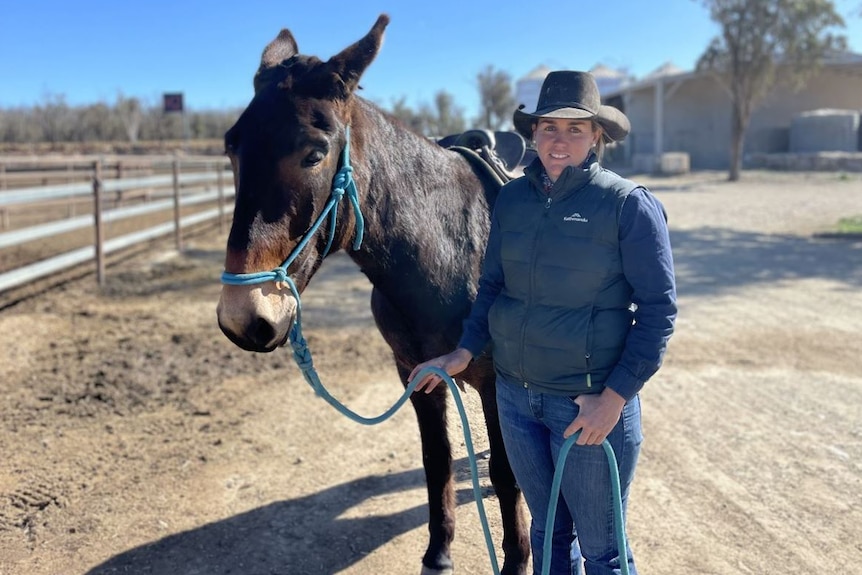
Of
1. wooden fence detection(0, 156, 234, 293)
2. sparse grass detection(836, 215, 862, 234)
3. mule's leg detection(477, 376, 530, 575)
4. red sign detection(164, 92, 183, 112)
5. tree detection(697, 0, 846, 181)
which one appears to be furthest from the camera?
tree detection(697, 0, 846, 181)

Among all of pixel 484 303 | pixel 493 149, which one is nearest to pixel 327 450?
pixel 493 149

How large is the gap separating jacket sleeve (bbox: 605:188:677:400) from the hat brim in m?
0.27

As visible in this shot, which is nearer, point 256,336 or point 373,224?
point 256,336

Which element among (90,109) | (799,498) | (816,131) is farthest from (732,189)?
(90,109)

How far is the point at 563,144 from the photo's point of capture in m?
1.74

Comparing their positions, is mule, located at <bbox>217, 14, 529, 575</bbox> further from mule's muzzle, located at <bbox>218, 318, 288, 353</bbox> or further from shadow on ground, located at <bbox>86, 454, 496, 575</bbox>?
shadow on ground, located at <bbox>86, 454, 496, 575</bbox>

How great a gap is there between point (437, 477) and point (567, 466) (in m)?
0.98

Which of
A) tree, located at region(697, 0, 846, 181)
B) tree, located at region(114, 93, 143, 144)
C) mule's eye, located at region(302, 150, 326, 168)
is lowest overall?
mule's eye, located at region(302, 150, 326, 168)

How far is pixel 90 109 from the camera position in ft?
182

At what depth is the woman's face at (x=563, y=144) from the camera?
1.74 m

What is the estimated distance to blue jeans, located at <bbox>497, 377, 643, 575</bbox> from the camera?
1721 mm

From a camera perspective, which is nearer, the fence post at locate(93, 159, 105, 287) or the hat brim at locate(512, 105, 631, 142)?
the hat brim at locate(512, 105, 631, 142)

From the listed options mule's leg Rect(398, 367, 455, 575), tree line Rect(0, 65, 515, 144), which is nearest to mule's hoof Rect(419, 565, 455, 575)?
mule's leg Rect(398, 367, 455, 575)

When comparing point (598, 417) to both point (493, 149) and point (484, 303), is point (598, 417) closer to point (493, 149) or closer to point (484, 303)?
point (484, 303)
